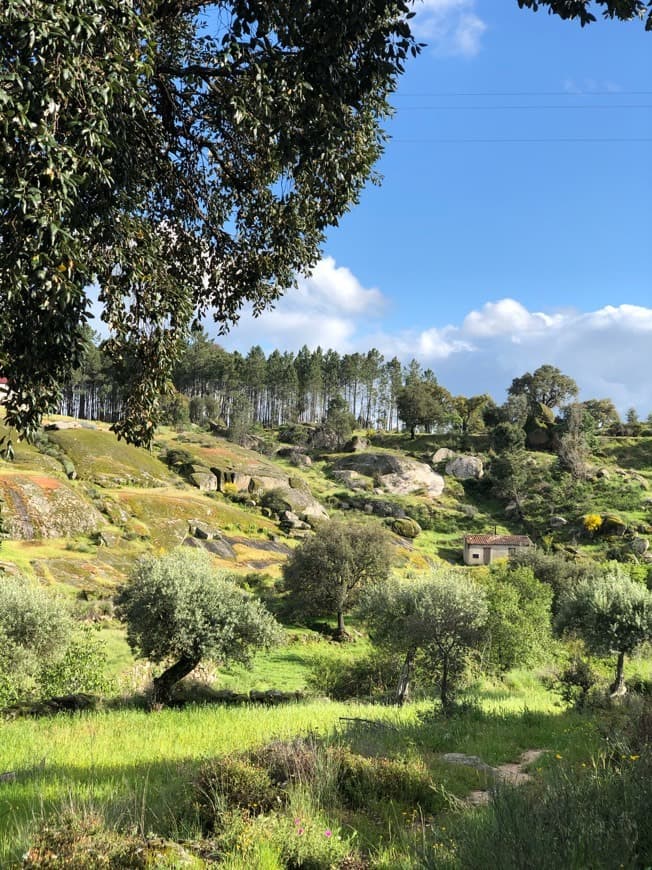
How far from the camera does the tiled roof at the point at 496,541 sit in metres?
65.2

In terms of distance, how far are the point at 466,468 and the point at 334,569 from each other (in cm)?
6049

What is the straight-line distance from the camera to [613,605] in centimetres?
2233

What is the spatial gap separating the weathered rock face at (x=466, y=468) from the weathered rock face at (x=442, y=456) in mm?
3277

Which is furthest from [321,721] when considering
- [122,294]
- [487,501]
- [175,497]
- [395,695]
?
[487,501]

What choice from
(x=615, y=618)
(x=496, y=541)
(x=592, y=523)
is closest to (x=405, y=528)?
(x=496, y=541)

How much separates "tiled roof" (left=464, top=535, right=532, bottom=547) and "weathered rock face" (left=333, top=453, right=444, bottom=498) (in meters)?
23.4

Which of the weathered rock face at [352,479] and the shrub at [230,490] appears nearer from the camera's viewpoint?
the shrub at [230,490]

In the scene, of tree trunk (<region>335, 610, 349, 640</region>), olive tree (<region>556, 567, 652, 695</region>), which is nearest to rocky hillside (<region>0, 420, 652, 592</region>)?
tree trunk (<region>335, 610, 349, 640</region>)

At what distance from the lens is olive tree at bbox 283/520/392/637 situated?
43406mm

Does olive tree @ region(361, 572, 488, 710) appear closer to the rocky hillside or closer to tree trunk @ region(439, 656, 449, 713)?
tree trunk @ region(439, 656, 449, 713)

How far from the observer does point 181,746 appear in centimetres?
1155

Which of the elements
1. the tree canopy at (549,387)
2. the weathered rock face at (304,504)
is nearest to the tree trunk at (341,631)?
the weathered rock face at (304,504)

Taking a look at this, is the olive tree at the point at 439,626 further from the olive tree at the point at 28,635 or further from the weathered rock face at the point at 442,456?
the weathered rock face at the point at 442,456

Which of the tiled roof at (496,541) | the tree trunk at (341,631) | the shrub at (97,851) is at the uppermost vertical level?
the shrub at (97,851)
